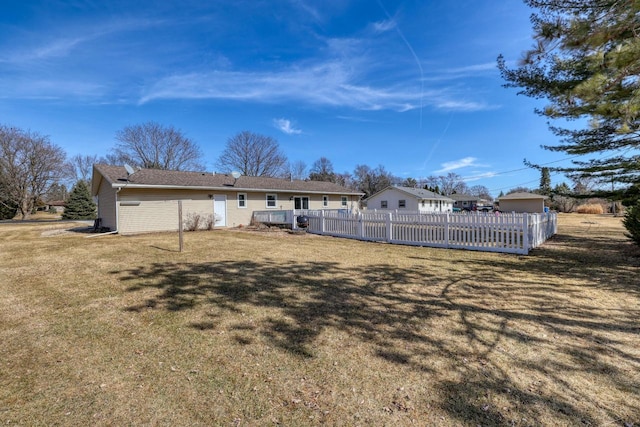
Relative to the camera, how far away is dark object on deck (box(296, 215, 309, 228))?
14759mm

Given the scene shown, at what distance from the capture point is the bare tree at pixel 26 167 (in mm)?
28984

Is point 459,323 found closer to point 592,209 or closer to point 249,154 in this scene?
point 249,154

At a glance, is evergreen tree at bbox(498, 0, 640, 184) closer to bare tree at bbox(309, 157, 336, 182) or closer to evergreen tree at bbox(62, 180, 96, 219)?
evergreen tree at bbox(62, 180, 96, 219)

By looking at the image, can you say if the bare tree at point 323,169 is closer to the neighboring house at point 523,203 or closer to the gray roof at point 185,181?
the neighboring house at point 523,203

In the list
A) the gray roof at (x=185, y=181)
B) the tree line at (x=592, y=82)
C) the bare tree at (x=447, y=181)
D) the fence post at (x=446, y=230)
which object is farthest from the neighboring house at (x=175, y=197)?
the bare tree at (x=447, y=181)

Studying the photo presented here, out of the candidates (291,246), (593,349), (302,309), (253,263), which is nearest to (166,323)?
(302,309)

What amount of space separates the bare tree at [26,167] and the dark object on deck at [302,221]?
32082mm

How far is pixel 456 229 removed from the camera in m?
9.42

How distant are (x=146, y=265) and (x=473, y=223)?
9.16m

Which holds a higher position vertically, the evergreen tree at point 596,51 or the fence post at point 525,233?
the evergreen tree at point 596,51

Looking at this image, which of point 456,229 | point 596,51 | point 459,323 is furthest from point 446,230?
point 459,323

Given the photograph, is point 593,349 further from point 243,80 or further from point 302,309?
point 243,80

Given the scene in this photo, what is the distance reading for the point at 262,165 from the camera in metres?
42.1

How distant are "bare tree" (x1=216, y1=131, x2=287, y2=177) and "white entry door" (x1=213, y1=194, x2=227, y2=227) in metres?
24.0
